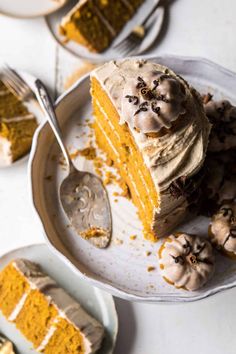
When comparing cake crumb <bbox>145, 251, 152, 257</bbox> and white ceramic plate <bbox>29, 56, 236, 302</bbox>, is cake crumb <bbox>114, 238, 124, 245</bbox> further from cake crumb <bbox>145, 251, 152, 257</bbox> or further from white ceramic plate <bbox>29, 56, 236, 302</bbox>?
cake crumb <bbox>145, 251, 152, 257</bbox>

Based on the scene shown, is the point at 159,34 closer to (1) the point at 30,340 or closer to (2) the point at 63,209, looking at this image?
(2) the point at 63,209

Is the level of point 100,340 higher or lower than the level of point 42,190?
lower

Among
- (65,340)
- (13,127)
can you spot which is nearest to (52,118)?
(13,127)

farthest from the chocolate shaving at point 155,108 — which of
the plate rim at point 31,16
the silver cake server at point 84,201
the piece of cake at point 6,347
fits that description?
the piece of cake at point 6,347

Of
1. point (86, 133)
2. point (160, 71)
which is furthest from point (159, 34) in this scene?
point (160, 71)

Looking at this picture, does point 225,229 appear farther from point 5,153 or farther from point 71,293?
point 5,153

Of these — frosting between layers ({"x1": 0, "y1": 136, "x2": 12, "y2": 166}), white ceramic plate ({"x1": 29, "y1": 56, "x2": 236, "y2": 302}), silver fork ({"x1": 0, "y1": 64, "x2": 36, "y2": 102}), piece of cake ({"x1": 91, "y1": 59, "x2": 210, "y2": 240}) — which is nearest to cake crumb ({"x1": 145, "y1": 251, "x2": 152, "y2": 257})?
white ceramic plate ({"x1": 29, "y1": 56, "x2": 236, "y2": 302})

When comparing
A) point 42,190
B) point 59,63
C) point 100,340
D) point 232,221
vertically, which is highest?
point 59,63

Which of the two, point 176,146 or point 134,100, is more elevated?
point 134,100
